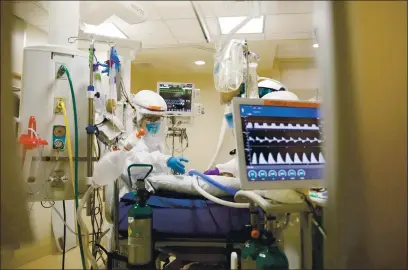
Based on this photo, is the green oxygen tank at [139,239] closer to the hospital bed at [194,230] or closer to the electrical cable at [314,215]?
the hospital bed at [194,230]

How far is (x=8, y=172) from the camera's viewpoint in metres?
0.59

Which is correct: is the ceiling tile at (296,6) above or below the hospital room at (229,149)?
above

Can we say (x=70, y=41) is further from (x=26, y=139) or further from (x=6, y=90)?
(x=6, y=90)

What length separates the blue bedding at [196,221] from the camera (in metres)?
1.28

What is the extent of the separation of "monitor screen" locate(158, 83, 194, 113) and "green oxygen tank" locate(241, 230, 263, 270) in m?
2.12

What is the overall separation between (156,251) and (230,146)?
0.68m

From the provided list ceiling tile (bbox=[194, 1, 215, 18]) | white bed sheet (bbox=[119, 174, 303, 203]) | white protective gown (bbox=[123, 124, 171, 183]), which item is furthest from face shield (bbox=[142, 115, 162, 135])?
ceiling tile (bbox=[194, 1, 215, 18])

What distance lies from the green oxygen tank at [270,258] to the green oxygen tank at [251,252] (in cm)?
2

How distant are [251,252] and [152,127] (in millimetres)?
1664

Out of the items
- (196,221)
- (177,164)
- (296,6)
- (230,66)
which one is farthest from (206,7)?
(177,164)

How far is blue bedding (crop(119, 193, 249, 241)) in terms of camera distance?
4.19ft

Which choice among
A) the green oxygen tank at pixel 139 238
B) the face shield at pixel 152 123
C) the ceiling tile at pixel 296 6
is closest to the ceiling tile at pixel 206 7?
the ceiling tile at pixel 296 6

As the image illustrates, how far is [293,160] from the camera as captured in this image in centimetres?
103

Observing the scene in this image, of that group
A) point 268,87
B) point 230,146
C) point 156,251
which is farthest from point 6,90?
point 268,87
